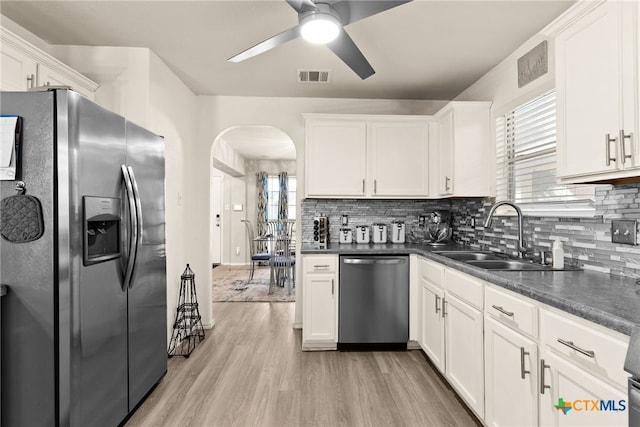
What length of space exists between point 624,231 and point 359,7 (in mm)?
1721

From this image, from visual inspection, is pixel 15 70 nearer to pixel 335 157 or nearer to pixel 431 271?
pixel 335 157

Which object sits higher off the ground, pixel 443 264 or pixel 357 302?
pixel 443 264

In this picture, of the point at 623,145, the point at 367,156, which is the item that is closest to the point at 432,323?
the point at 367,156

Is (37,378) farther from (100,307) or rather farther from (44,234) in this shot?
(44,234)

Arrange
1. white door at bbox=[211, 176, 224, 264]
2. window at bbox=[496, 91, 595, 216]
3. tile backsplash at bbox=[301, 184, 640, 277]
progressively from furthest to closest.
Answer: white door at bbox=[211, 176, 224, 264], window at bbox=[496, 91, 595, 216], tile backsplash at bbox=[301, 184, 640, 277]

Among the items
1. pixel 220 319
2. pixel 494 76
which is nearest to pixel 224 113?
pixel 220 319

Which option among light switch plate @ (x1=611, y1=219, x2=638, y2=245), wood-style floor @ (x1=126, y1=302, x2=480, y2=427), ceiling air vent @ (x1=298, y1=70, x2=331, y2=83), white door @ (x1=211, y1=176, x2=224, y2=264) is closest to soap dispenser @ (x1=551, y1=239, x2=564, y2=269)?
light switch plate @ (x1=611, y1=219, x2=638, y2=245)

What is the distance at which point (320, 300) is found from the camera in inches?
121

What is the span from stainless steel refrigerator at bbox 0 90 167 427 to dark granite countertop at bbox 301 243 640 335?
2.00 metres

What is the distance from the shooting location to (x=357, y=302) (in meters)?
3.04

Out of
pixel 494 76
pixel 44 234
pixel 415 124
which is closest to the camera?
pixel 44 234

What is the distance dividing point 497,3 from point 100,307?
2.81m

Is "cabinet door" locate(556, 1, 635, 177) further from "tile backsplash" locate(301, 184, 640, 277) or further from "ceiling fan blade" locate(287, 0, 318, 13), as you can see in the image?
"ceiling fan blade" locate(287, 0, 318, 13)

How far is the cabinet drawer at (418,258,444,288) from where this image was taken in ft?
8.29
